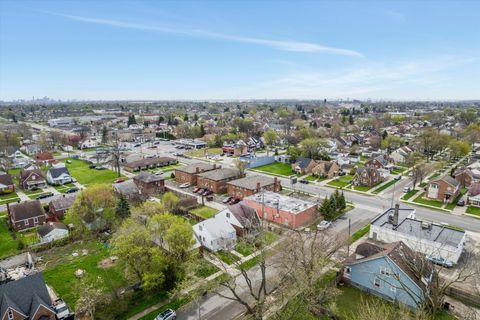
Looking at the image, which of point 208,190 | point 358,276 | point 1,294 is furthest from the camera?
point 208,190

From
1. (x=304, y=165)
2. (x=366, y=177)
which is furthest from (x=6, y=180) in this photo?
(x=366, y=177)

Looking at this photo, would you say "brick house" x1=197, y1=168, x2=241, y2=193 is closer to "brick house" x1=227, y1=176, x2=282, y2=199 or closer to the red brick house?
"brick house" x1=227, y1=176, x2=282, y2=199

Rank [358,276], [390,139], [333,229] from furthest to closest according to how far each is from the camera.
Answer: [390,139] → [333,229] → [358,276]

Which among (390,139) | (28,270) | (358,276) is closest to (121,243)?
(28,270)

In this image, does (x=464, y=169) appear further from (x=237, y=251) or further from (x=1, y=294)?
(x=1, y=294)

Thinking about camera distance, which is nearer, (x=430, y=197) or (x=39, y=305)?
(x=39, y=305)

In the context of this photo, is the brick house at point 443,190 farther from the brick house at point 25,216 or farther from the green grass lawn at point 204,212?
the brick house at point 25,216

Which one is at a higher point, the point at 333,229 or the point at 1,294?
the point at 1,294
